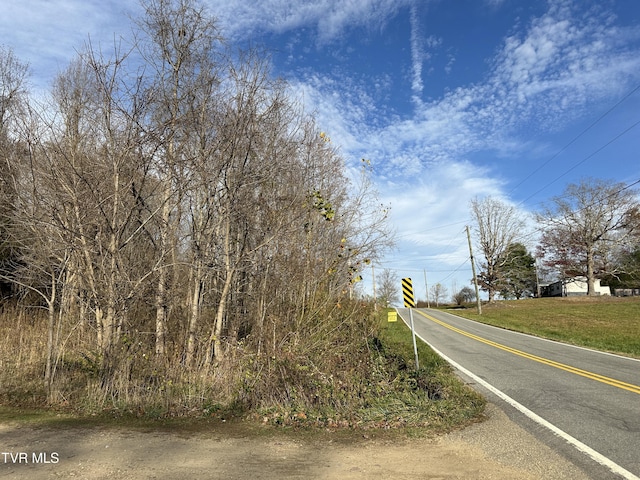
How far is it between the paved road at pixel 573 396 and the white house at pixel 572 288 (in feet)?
170

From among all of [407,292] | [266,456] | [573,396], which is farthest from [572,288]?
[266,456]

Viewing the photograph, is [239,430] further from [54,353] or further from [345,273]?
[345,273]

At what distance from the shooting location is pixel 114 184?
25.9ft

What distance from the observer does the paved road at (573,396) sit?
5.14 m

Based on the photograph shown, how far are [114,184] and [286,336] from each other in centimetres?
455

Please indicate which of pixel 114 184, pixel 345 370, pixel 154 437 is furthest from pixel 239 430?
pixel 114 184

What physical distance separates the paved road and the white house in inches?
2039

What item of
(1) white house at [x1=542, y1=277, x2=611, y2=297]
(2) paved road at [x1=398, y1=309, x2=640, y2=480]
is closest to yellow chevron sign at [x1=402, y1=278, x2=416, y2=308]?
(2) paved road at [x1=398, y1=309, x2=640, y2=480]

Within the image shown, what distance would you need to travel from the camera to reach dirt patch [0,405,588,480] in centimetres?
446

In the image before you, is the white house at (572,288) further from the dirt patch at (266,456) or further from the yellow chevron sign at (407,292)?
the dirt patch at (266,456)

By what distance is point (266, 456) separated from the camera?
5008 millimetres

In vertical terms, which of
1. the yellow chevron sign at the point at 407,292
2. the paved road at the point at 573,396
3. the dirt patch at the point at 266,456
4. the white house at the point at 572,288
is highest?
the white house at the point at 572,288

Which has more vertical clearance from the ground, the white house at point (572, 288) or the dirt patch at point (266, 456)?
the white house at point (572, 288)

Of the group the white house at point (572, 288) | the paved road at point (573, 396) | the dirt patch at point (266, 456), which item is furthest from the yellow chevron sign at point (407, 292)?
the white house at point (572, 288)
